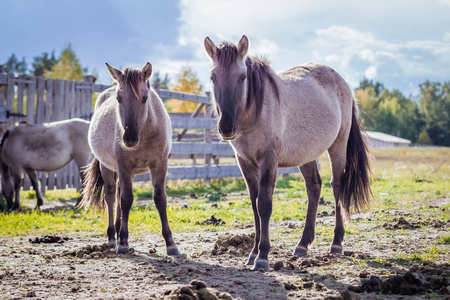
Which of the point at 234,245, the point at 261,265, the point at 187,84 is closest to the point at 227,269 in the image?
the point at 261,265

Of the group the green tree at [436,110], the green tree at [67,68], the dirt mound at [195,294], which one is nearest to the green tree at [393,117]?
the green tree at [436,110]

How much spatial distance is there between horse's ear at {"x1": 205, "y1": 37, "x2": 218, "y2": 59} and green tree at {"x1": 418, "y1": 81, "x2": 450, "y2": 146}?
2955 inches

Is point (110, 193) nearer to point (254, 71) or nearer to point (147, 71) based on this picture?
point (147, 71)

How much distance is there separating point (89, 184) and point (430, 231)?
4863 millimetres

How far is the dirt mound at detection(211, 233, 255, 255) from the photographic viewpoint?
5011 mm

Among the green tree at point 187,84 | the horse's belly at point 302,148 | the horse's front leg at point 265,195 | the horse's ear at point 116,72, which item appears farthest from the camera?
the green tree at point 187,84

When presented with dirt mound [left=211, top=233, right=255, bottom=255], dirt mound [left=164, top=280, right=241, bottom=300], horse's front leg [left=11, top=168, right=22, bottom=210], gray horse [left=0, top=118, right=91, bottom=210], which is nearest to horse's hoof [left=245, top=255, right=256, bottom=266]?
dirt mound [left=211, top=233, right=255, bottom=255]

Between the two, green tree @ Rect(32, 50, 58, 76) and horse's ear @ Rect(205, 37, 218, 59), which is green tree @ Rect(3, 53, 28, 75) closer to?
green tree @ Rect(32, 50, 58, 76)

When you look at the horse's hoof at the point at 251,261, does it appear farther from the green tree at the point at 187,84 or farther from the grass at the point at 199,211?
the green tree at the point at 187,84

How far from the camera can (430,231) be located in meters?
5.73

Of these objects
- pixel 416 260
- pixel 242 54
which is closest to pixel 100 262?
pixel 242 54

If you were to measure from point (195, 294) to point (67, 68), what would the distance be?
59.2 metres

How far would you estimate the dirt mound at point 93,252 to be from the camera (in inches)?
200

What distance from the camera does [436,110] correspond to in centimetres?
7194
